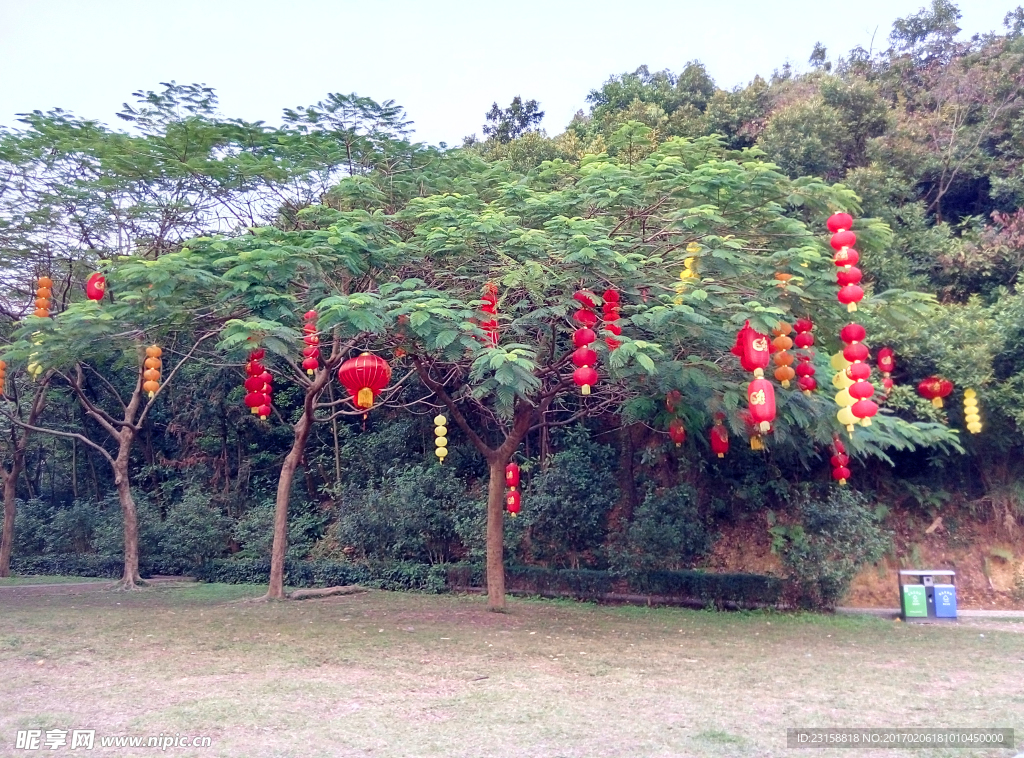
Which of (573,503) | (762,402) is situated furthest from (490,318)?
(573,503)

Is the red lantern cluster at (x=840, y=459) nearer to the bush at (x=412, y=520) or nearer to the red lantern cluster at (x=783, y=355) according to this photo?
the red lantern cluster at (x=783, y=355)

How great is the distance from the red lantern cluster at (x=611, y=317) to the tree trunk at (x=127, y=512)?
919cm

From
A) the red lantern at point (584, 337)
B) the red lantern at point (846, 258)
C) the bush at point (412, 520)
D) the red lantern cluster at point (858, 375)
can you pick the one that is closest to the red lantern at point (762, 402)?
the red lantern cluster at point (858, 375)

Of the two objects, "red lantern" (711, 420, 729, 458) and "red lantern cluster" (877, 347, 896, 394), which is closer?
"red lantern" (711, 420, 729, 458)

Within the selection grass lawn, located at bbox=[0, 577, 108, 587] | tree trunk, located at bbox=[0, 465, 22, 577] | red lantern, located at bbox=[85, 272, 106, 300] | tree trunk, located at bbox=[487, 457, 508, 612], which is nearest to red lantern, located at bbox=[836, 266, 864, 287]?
tree trunk, located at bbox=[487, 457, 508, 612]

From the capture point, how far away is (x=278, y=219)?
11148 millimetres

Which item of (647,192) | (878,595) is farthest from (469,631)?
(878,595)

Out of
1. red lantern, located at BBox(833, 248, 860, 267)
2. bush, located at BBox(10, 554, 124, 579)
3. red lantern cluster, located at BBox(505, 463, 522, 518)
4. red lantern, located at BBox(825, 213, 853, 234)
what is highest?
red lantern, located at BBox(825, 213, 853, 234)

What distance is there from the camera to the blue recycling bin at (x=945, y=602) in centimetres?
1088

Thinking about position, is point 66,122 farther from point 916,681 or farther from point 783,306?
point 916,681

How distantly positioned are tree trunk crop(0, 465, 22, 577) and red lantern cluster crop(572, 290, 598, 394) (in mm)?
12863

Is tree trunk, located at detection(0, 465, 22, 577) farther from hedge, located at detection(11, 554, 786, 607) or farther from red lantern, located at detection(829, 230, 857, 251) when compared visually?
red lantern, located at detection(829, 230, 857, 251)

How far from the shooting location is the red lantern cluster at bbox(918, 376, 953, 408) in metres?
11.4

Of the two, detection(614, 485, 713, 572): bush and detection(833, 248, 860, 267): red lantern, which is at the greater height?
detection(833, 248, 860, 267): red lantern
